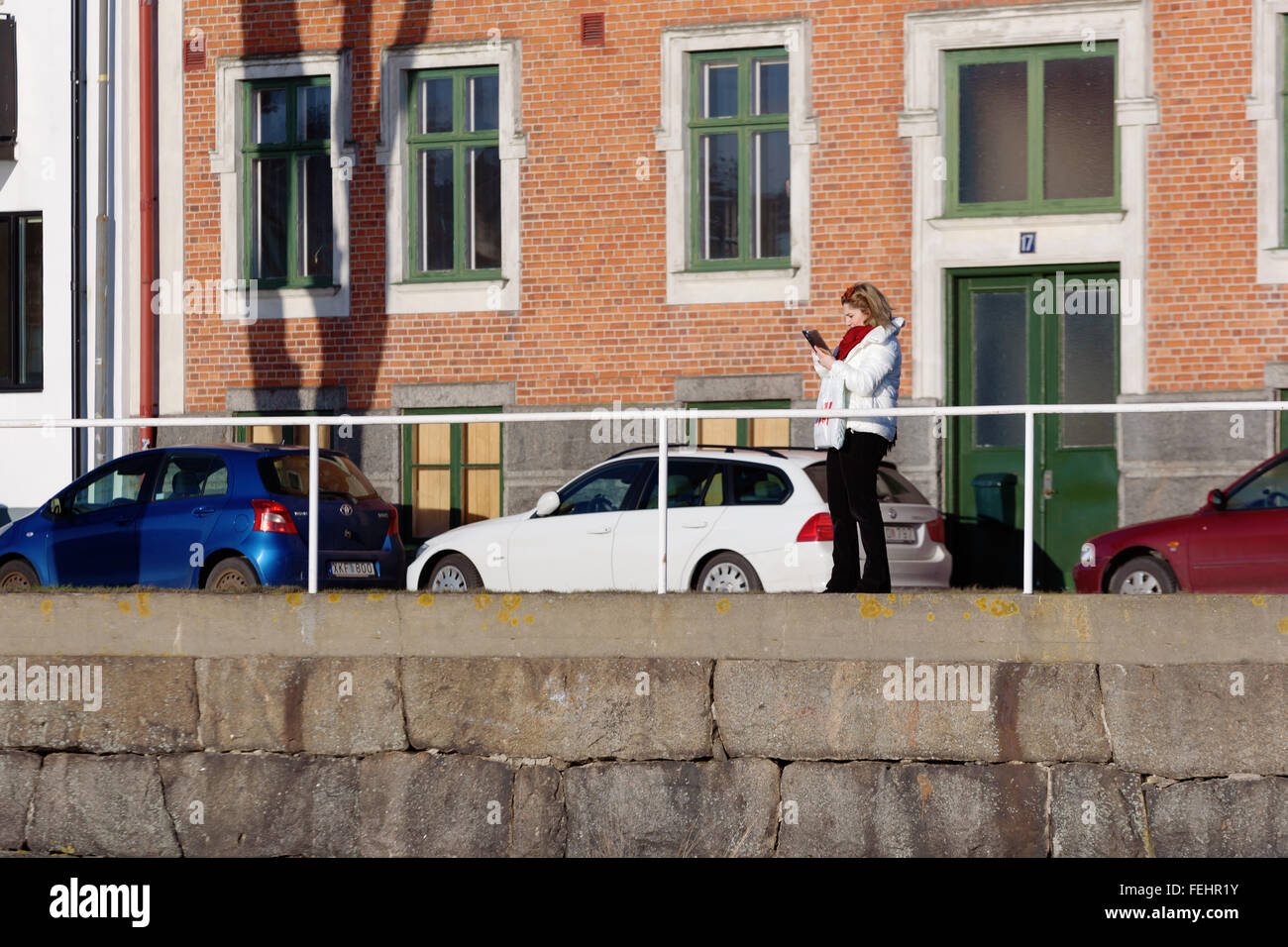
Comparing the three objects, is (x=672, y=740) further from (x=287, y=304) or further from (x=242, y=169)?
(x=242, y=169)

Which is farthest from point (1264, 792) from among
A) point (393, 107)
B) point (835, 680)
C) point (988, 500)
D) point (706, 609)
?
point (393, 107)

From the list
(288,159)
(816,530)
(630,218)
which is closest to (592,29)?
A: (630,218)

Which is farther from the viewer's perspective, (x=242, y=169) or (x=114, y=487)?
(x=242, y=169)

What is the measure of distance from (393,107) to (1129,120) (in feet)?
22.6

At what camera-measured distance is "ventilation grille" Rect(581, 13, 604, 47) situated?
1792 centimetres

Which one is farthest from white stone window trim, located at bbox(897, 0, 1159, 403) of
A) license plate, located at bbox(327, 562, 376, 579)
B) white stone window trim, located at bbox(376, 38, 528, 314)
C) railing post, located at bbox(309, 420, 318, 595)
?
railing post, located at bbox(309, 420, 318, 595)

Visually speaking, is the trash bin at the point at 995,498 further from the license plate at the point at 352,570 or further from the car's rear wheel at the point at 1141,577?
the license plate at the point at 352,570

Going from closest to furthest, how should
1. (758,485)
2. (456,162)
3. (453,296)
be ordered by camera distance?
1. (758,485)
2. (453,296)
3. (456,162)

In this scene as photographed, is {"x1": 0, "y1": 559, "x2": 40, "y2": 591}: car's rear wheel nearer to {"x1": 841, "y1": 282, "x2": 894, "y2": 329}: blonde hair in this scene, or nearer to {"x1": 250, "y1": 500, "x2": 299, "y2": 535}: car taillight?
{"x1": 250, "y1": 500, "x2": 299, "y2": 535}: car taillight

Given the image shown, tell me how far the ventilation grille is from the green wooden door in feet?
13.2

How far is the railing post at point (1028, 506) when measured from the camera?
31.0 ft

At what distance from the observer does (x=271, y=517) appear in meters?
13.0

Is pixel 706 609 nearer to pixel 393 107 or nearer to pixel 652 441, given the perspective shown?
pixel 652 441

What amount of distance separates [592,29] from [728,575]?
7.30m
